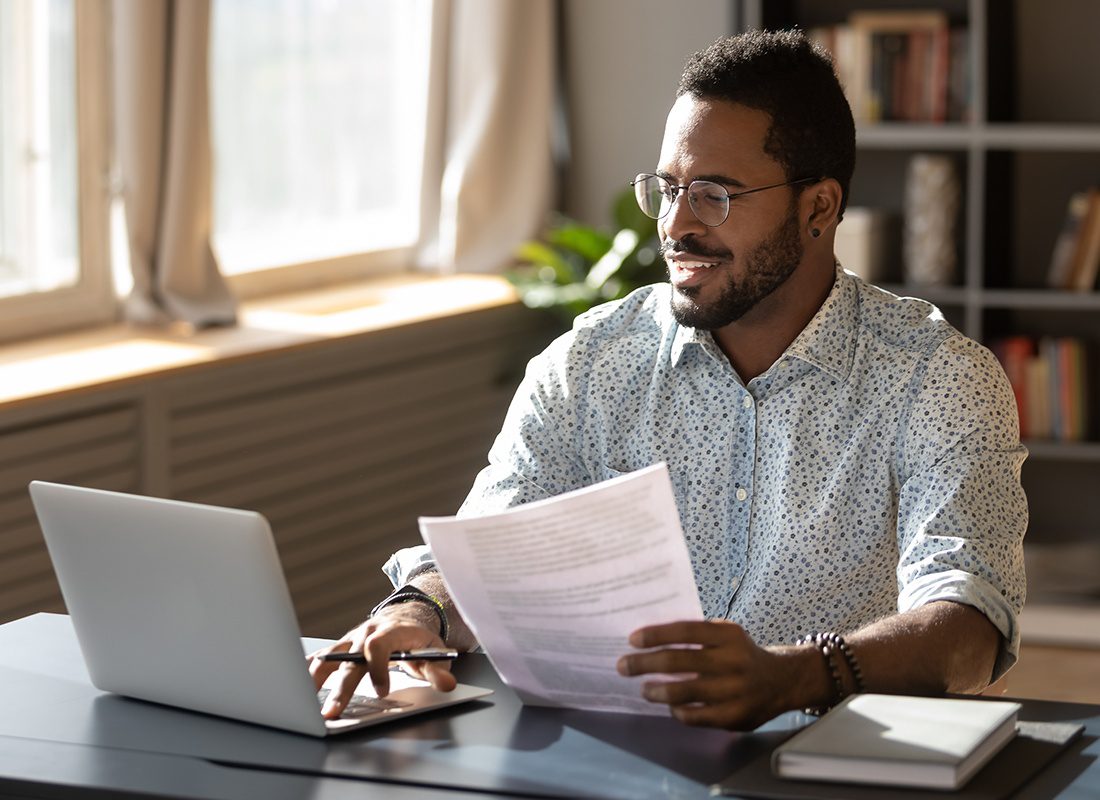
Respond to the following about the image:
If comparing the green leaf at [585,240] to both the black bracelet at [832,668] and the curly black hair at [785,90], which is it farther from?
the black bracelet at [832,668]

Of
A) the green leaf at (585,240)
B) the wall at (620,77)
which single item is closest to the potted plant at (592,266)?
the green leaf at (585,240)

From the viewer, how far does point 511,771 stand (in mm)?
1423

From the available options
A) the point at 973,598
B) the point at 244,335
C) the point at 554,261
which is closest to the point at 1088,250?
the point at 554,261

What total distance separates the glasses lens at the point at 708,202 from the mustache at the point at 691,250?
0.09 ft

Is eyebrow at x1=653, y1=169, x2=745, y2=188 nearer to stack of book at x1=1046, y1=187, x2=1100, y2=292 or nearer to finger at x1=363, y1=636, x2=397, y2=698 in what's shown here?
finger at x1=363, y1=636, x2=397, y2=698

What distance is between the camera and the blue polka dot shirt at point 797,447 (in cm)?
189

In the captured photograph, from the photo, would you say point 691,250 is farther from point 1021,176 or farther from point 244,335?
point 1021,176

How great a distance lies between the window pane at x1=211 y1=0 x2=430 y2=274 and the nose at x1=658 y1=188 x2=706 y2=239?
7.33 ft

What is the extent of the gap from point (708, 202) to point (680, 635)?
664mm

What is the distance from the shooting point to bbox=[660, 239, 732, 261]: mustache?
1.96m

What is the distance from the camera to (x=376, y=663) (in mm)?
1624

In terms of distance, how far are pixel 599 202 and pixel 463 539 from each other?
11.5ft

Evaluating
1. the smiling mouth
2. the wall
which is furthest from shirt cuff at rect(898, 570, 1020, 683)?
the wall

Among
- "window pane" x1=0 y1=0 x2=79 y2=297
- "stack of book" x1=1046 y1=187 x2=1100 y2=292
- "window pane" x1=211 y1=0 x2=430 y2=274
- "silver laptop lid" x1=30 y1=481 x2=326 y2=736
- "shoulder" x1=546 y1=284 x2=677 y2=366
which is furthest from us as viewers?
"stack of book" x1=1046 y1=187 x2=1100 y2=292
